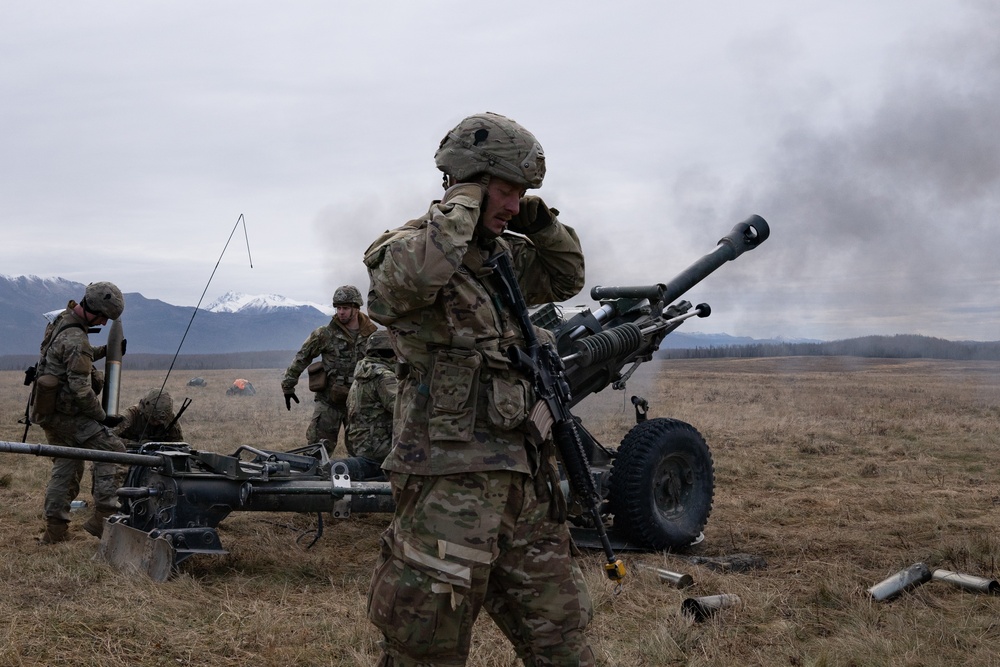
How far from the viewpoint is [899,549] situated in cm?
621

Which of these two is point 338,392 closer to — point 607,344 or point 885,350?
point 607,344

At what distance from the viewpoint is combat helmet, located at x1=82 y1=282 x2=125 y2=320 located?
23.0 ft

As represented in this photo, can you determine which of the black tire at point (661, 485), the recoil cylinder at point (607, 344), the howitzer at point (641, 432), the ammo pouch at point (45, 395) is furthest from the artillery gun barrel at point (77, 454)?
the black tire at point (661, 485)

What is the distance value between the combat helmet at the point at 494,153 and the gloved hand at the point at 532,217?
24 cm

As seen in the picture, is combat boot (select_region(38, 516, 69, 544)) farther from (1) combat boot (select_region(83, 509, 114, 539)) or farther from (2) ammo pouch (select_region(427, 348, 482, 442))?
(2) ammo pouch (select_region(427, 348, 482, 442))

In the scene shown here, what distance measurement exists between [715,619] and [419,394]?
2.37m

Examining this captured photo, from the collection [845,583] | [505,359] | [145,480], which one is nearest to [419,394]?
[505,359]

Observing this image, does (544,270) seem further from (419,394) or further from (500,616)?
(500,616)

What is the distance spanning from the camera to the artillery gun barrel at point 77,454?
4.37m

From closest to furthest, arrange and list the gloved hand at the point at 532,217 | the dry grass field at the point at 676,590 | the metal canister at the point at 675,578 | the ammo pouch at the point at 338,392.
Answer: the gloved hand at the point at 532,217 < the dry grass field at the point at 676,590 < the metal canister at the point at 675,578 < the ammo pouch at the point at 338,392

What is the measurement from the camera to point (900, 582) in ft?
16.6

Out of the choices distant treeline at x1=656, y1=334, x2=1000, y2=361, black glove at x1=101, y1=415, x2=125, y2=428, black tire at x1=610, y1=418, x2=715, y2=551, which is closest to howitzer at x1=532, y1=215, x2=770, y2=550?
black tire at x1=610, y1=418, x2=715, y2=551

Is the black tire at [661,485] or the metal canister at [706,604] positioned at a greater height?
the black tire at [661,485]

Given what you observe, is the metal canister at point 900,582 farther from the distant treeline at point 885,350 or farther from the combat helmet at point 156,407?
the distant treeline at point 885,350
